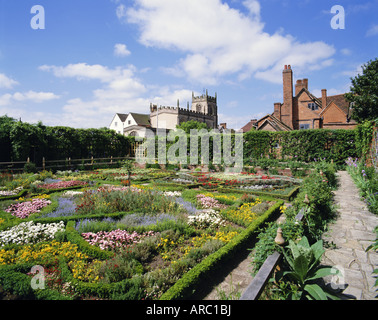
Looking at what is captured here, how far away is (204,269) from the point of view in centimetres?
358

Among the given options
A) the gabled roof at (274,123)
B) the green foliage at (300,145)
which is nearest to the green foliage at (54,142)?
the green foliage at (300,145)

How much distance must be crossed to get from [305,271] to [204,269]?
143 centimetres

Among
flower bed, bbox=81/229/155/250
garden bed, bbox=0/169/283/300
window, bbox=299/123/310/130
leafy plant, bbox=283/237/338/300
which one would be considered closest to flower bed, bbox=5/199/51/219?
garden bed, bbox=0/169/283/300

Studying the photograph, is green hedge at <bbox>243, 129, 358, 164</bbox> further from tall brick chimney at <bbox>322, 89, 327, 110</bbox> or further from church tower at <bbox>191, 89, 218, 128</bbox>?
church tower at <bbox>191, 89, 218, 128</bbox>

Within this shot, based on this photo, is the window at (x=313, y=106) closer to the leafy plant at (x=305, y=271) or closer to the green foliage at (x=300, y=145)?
the green foliage at (x=300, y=145)

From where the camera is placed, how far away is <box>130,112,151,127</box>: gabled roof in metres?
51.0

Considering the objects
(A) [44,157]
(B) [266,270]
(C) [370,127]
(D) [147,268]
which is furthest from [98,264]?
(A) [44,157]

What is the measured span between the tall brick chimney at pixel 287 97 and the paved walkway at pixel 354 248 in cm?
2299

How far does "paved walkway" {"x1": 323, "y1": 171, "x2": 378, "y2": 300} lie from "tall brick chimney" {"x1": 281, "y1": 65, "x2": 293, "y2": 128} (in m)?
23.0

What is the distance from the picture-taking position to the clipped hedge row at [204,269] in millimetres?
3074

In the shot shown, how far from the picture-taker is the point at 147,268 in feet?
12.7

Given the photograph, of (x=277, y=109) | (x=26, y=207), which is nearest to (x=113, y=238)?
(x=26, y=207)

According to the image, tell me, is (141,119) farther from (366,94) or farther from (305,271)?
(305,271)
